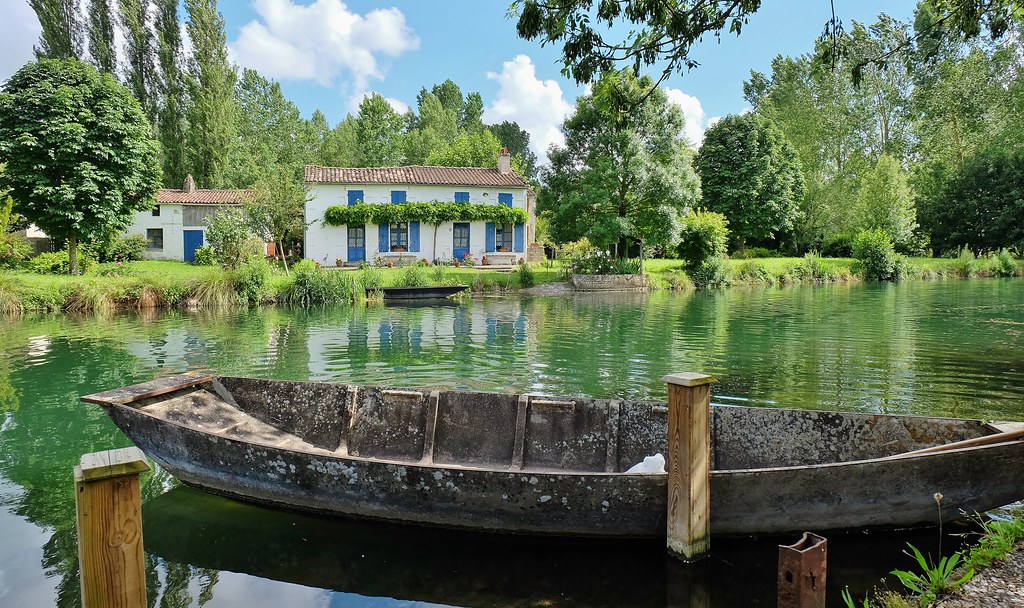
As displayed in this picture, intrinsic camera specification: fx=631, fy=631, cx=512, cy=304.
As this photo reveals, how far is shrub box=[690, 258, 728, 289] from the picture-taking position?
32.7 metres

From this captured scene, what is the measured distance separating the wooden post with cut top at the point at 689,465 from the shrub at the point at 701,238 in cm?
2849

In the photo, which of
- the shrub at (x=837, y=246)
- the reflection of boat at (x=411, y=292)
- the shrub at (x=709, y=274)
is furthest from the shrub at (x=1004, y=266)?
the reflection of boat at (x=411, y=292)

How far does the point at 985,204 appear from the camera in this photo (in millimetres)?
40531

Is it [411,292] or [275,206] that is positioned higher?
[275,206]

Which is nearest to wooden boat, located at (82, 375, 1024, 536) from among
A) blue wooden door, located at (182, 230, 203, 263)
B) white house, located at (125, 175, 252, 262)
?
white house, located at (125, 175, 252, 262)

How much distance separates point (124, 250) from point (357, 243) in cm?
1141

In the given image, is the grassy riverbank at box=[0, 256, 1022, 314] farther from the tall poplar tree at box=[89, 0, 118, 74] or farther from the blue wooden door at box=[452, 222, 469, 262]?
the tall poplar tree at box=[89, 0, 118, 74]

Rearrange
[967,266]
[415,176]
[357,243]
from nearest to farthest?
[357,243] < [415,176] < [967,266]

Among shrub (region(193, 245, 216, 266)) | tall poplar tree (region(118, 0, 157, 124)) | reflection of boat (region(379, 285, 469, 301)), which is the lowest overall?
reflection of boat (region(379, 285, 469, 301))

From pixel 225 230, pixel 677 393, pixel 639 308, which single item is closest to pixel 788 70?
pixel 639 308

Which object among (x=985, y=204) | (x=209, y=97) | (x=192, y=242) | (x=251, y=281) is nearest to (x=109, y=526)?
(x=251, y=281)

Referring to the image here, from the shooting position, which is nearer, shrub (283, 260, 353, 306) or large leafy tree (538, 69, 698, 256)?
shrub (283, 260, 353, 306)

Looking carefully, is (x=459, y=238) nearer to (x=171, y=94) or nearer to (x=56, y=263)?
(x=56, y=263)

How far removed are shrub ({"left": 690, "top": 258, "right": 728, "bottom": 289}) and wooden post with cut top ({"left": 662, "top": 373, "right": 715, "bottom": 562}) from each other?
29.3m
